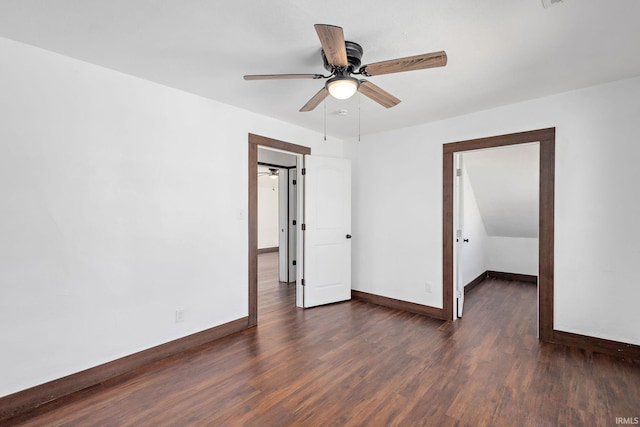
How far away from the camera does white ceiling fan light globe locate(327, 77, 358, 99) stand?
6.47 ft

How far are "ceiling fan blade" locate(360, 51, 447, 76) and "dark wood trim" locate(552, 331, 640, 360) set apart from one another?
9.79 feet

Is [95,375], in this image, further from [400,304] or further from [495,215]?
[495,215]

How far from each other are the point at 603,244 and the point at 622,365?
3.44 feet

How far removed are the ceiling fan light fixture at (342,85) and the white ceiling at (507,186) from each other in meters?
2.54

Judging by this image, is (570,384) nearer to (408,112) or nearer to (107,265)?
(408,112)

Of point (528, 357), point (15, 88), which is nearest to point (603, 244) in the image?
point (528, 357)

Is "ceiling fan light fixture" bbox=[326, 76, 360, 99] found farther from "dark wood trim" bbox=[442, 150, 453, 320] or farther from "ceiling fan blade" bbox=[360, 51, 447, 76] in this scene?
"dark wood trim" bbox=[442, 150, 453, 320]

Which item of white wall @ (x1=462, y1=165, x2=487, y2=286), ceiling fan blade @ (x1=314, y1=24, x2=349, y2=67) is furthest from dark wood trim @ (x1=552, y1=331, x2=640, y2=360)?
ceiling fan blade @ (x1=314, y1=24, x2=349, y2=67)

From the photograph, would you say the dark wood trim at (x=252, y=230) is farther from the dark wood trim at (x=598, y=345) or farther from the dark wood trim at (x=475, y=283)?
the dark wood trim at (x=475, y=283)

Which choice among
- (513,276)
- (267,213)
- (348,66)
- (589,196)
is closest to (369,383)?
(348,66)

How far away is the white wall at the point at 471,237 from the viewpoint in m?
4.84

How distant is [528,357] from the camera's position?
9.02ft

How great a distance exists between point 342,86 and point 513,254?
5.43 m

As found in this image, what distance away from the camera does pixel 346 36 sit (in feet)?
6.48
